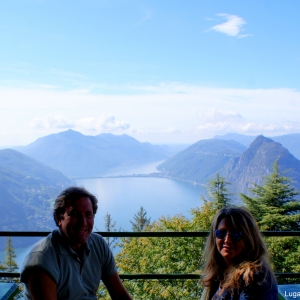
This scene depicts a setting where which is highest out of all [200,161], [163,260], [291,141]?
[291,141]

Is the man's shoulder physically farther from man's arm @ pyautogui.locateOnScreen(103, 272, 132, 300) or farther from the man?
man's arm @ pyautogui.locateOnScreen(103, 272, 132, 300)

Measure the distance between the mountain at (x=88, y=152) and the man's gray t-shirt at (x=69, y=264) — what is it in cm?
8783

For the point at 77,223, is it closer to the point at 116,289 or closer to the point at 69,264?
the point at 69,264

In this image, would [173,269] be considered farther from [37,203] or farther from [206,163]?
[206,163]

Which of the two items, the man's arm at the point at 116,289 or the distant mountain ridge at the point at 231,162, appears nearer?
the man's arm at the point at 116,289

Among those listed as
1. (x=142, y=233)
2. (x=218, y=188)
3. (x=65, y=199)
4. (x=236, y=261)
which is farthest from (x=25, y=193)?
(x=236, y=261)

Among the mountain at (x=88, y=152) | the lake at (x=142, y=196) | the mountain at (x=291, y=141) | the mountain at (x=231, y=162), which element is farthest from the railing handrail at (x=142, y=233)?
the mountain at (x=291, y=141)

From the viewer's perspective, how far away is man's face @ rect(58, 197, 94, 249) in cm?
172

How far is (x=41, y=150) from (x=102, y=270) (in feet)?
349

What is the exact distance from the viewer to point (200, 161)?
86562 millimetres

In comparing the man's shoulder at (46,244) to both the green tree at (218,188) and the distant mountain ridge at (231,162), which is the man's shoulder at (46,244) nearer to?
the green tree at (218,188)

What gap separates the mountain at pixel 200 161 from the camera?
82688 millimetres

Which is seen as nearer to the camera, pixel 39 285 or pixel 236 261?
pixel 39 285

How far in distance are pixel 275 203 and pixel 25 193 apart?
34.8 meters
